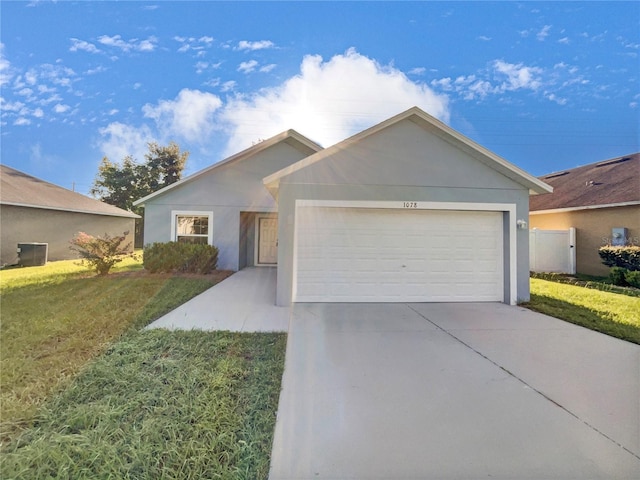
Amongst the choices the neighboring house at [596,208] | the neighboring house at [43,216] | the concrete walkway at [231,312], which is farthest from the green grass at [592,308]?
the neighboring house at [43,216]

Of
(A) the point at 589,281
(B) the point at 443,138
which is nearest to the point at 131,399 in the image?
(B) the point at 443,138

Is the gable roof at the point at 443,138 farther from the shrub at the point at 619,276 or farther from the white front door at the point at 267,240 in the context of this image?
the white front door at the point at 267,240

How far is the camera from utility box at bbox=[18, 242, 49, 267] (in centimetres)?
1391

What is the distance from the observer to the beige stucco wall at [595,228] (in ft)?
38.0

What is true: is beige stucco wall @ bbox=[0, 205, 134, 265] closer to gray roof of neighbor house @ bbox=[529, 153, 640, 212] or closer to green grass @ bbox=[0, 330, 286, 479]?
green grass @ bbox=[0, 330, 286, 479]

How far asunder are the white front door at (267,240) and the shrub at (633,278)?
13099 mm

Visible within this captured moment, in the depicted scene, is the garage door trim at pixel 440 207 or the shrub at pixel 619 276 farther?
the shrub at pixel 619 276

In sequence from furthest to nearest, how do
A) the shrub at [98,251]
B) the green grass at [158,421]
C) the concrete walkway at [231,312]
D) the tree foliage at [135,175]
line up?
the tree foliage at [135,175] → the shrub at [98,251] → the concrete walkway at [231,312] → the green grass at [158,421]

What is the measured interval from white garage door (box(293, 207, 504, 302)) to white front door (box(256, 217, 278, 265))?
738cm

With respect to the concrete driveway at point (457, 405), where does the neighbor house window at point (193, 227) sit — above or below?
above

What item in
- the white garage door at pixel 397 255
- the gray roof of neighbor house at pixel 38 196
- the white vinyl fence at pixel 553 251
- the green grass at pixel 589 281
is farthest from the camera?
the gray roof of neighbor house at pixel 38 196

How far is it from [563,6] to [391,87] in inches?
225

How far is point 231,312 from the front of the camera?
662 cm

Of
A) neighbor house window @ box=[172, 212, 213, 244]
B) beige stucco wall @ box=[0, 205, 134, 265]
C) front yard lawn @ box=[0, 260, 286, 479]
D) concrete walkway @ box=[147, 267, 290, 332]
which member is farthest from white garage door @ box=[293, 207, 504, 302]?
beige stucco wall @ box=[0, 205, 134, 265]
